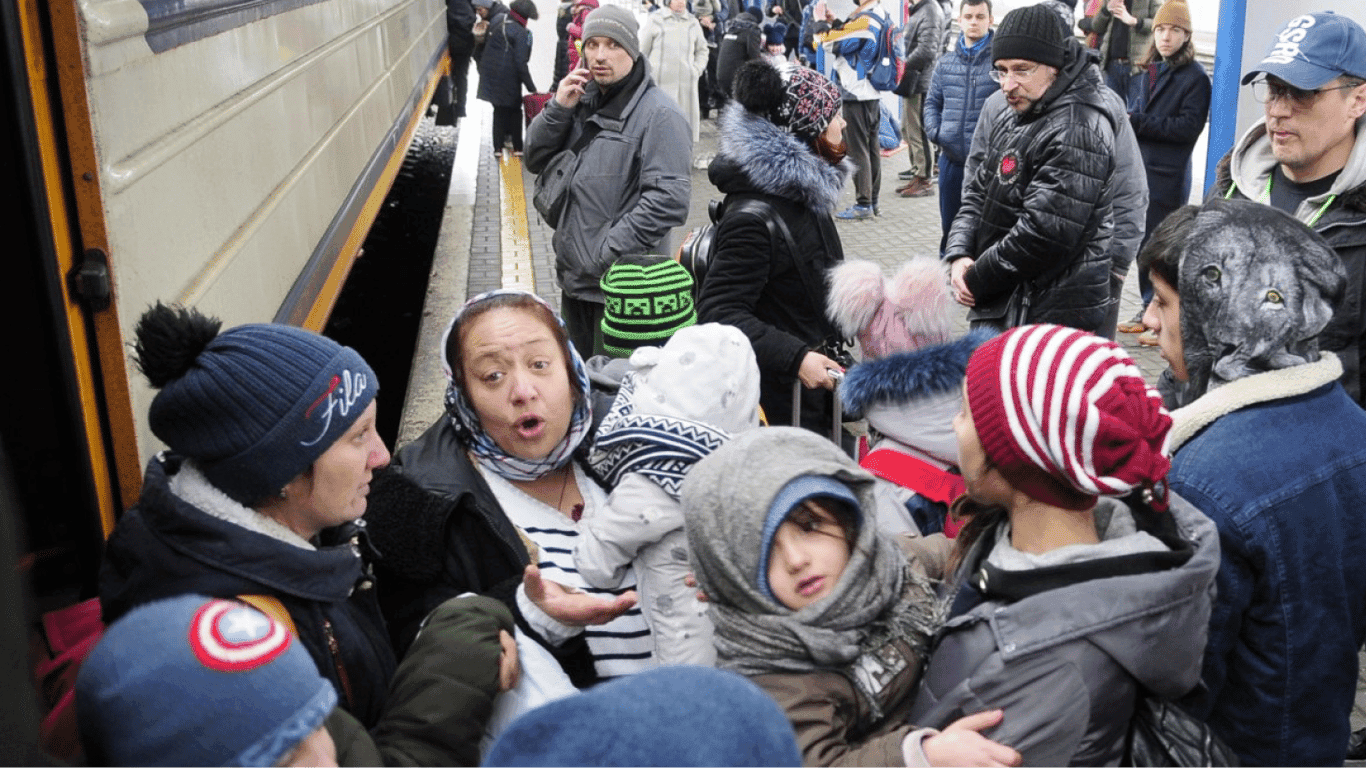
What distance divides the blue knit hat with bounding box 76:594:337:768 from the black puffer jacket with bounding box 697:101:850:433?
243cm

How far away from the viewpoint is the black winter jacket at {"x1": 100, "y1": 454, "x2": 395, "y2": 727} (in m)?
1.83

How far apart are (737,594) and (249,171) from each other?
2806mm

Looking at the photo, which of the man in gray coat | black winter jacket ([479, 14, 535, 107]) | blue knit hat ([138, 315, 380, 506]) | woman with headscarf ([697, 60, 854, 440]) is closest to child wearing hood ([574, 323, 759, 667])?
blue knit hat ([138, 315, 380, 506])

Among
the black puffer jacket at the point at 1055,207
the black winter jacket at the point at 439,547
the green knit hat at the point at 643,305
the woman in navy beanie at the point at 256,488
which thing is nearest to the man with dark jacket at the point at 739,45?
the black puffer jacket at the point at 1055,207

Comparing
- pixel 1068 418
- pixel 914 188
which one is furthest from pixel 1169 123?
pixel 1068 418

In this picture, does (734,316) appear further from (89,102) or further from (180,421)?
(180,421)

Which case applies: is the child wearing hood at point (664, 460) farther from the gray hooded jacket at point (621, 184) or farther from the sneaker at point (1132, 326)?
the sneaker at point (1132, 326)

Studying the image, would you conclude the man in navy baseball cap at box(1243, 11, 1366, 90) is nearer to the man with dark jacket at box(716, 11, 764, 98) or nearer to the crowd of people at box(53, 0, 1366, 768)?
the crowd of people at box(53, 0, 1366, 768)

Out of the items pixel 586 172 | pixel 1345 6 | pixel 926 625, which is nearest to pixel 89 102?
pixel 926 625

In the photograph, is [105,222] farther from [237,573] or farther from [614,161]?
[614,161]

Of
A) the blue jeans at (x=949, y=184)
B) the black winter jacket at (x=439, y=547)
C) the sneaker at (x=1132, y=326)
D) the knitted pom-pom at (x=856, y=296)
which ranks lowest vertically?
the sneaker at (x=1132, y=326)

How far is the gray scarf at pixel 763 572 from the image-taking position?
1804mm

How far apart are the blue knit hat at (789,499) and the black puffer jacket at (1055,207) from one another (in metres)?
2.51

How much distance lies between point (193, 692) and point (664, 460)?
41.4 inches
